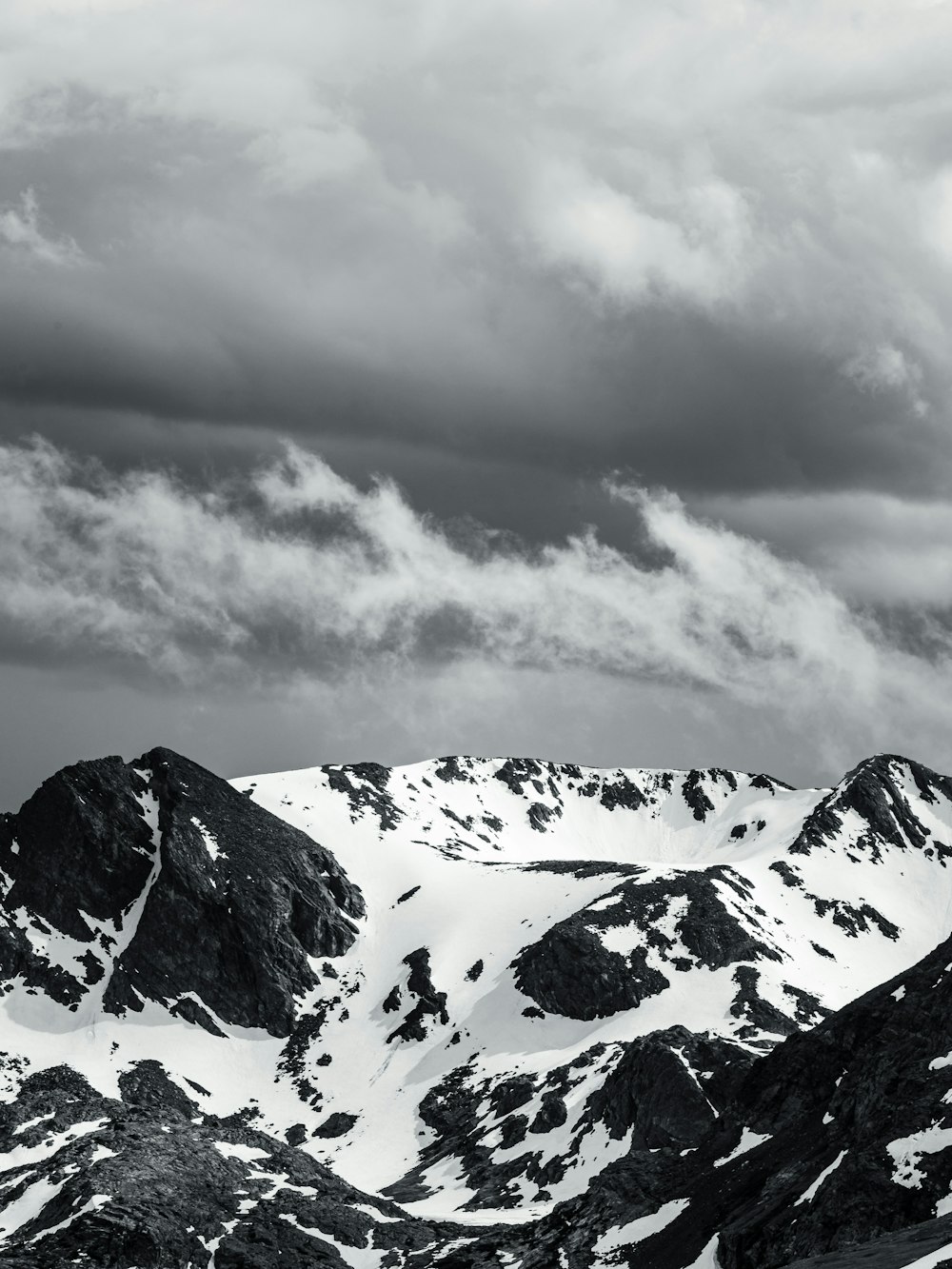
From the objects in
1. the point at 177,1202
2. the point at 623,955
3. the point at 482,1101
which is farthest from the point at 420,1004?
the point at 177,1202

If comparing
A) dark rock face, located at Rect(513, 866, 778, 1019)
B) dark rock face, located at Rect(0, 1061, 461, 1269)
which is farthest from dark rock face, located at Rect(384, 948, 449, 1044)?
dark rock face, located at Rect(0, 1061, 461, 1269)

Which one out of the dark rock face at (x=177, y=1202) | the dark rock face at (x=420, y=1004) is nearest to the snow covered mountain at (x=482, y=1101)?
the dark rock face at (x=177, y=1202)

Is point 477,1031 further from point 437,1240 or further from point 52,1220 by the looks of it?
point 52,1220

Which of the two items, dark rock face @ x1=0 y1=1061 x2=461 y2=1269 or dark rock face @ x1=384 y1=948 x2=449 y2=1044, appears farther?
dark rock face @ x1=384 y1=948 x2=449 y2=1044

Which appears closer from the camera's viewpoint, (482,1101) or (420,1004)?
(482,1101)

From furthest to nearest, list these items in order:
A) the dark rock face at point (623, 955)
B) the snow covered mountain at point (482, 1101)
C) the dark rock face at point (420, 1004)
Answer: the dark rock face at point (420, 1004), the dark rock face at point (623, 955), the snow covered mountain at point (482, 1101)

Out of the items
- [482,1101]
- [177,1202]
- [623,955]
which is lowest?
[482,1101]

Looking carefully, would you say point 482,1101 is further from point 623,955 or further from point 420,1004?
point 623,955

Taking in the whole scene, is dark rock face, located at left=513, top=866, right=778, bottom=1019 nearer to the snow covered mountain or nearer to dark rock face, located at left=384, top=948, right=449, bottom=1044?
the snow covered mountain

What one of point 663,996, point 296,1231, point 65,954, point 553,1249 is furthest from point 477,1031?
point 553,1249

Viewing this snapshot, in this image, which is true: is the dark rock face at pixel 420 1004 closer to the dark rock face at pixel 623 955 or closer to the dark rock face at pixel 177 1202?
the dark rock face at pixel 623 955

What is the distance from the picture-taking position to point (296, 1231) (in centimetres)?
9844

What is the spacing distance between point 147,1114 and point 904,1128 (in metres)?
74.5

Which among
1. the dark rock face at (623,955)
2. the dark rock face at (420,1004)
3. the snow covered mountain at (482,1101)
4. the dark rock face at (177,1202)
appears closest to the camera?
the snow covered mountain at (482,1101)
